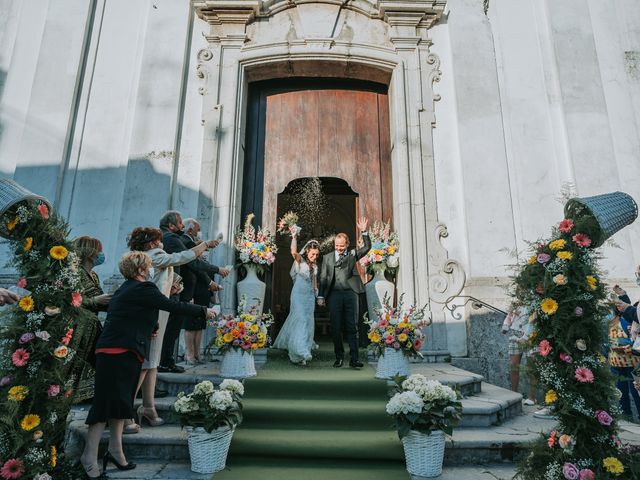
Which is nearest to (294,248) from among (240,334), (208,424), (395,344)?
(240,334)

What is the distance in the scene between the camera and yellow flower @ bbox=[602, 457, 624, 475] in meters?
2.58

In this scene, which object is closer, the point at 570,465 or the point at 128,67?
the point at 570,465

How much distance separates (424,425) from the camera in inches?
127

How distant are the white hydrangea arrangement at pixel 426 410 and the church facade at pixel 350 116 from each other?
2.76m

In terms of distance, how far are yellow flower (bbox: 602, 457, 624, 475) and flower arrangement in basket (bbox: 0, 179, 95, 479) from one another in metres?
3.45

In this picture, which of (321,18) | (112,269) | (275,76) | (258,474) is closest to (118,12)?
(275,76)

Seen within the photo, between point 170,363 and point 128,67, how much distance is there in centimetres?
506

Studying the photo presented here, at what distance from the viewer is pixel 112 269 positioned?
6.13 meters

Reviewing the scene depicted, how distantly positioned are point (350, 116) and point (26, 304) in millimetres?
5937

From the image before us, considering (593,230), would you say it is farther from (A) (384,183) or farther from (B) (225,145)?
(B) (225,145)

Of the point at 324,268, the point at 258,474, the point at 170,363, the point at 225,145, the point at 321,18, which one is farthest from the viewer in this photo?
the point at 321,18

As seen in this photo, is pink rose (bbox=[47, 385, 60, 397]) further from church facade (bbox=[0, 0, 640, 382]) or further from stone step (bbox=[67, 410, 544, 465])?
church facade (bbox=[0, 0, 640, 382])

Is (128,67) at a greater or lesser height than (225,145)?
greater

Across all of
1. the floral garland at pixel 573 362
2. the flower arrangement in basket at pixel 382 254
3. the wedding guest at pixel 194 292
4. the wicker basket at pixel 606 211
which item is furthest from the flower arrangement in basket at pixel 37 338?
the flower arrangement in basket at pixel 382 254
